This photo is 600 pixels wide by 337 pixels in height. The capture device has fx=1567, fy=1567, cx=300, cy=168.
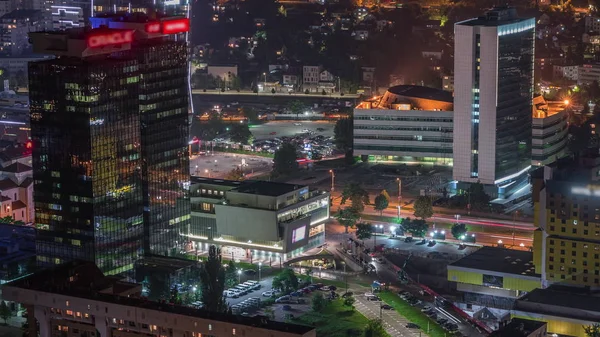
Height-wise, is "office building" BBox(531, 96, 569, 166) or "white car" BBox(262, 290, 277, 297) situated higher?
"office building" BBox(531, 96, 569, 166)

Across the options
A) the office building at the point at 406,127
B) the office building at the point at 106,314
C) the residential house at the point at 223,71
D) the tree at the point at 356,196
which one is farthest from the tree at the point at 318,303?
the residential house at the point at 223,71

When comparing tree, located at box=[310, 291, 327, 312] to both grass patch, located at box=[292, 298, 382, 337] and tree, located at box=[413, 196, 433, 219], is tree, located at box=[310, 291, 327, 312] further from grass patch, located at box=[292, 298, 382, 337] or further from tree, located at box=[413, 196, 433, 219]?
tree, located at box=[413, 196, 433, 219]

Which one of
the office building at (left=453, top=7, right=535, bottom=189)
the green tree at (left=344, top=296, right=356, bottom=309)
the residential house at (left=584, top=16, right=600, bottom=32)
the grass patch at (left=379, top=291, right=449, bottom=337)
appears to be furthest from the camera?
the residential house at (left=584, top=16, right=600, bottom=32)

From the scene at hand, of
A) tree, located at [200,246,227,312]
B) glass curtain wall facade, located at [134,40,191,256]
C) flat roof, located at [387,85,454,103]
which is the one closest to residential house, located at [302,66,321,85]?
flat roof, located at [387,85,454,103]

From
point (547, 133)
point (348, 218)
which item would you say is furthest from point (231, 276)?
point (547, 133)

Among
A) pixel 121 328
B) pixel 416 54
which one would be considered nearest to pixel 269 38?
pixel 416 54

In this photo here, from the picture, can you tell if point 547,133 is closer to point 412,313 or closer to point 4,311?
point 412,313
